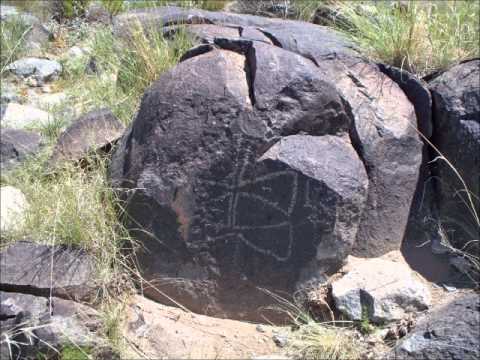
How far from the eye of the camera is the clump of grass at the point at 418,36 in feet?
13.3

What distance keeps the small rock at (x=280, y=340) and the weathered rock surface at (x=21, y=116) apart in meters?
2.65

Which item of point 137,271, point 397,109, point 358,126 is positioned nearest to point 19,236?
point 137,271

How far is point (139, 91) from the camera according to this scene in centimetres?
484

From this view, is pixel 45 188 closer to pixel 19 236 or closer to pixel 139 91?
pixel 19 236

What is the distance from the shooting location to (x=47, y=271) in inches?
133

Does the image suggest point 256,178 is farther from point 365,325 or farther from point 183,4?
point 183,4

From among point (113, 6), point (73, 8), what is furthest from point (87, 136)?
point (73, 8)

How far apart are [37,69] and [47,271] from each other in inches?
127

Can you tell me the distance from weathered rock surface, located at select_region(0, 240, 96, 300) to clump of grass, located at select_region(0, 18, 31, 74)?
2.93m

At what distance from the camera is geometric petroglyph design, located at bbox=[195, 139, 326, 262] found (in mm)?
3307

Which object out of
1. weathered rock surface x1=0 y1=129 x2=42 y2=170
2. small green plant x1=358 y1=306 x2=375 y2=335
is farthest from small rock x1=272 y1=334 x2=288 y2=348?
weathered rock surface x1=0 y1=129 x2=42 y2=170

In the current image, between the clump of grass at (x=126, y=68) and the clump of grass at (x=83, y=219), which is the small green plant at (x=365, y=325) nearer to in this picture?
the clump of grass at (x=83, y=219)

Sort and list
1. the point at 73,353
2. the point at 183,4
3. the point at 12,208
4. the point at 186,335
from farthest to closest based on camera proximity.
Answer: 1. the point at 183,4
2. the point at 12,208
3. the point at 186,335
4. the point at 73,353

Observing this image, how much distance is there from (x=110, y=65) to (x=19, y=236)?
6.77 feet
